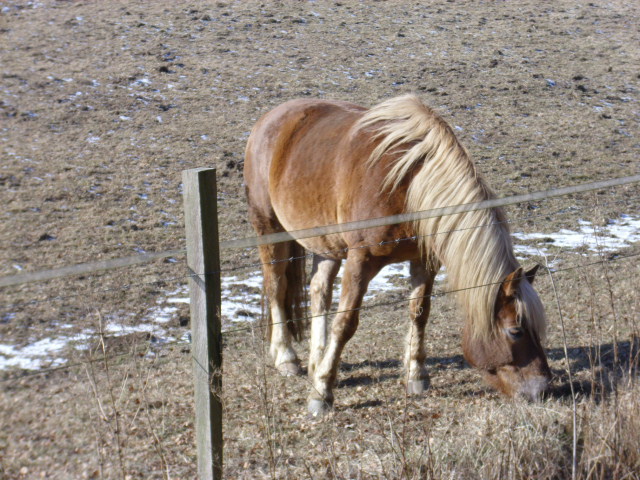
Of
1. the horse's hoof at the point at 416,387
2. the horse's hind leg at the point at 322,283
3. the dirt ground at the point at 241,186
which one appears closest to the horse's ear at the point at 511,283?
the dirt ground at the point at 241,186

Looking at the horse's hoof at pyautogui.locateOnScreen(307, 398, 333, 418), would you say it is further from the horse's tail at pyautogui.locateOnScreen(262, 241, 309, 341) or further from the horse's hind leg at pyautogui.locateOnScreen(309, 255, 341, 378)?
the horse's tail at pyautogui.locateOnScreen(262, 241, 309, 341)

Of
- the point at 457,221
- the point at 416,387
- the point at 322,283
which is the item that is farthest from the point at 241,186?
the point at 457,221

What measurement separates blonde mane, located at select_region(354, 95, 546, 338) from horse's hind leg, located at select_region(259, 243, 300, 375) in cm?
129

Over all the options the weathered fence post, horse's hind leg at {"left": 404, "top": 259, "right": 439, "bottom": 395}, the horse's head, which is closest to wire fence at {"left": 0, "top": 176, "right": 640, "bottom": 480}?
the weathered fence post

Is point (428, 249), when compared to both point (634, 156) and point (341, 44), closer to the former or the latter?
point (634, 156)

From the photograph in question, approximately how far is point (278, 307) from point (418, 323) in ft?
3.64

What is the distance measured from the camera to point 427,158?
3875mm

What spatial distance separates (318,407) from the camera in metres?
4.12

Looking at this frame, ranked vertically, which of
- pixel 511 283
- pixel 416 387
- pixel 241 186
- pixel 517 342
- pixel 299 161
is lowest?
pixel 241 186

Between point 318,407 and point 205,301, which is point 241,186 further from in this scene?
point 205,301

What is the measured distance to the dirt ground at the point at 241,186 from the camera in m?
3.31

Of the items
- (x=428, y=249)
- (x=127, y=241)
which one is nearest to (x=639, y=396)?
(x=428, y=249)

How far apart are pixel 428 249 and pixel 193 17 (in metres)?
11.4

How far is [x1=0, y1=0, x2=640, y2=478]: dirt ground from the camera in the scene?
3.31 m
